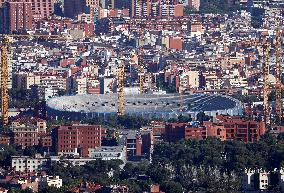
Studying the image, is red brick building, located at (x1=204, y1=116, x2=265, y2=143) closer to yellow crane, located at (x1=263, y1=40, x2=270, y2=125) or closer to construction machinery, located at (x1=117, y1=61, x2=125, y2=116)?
yellow crane, located at (x1=263, y1=40, x2=270, y2=125)

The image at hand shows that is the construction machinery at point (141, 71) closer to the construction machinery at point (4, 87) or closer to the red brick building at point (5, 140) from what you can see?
the construction machinery at point (4, 87)

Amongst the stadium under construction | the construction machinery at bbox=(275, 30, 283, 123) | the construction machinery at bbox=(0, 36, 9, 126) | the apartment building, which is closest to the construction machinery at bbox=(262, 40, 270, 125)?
the construction machinery at bbox=(275, 30, 283, 123)

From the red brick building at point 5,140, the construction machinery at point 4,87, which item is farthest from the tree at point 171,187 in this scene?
the construction machinery at point 4,87

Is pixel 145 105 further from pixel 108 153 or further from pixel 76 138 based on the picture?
pixel 108 153

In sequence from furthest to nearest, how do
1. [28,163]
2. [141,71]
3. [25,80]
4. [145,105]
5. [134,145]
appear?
[141,71] < [25,80] < [145,105] < [134,145] < [28,163]

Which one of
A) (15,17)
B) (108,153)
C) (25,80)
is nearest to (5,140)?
(108,153)
